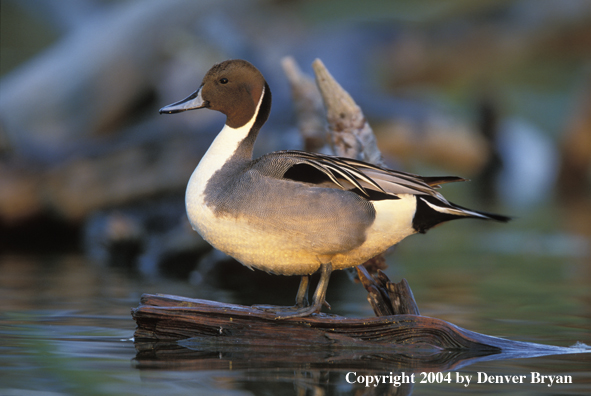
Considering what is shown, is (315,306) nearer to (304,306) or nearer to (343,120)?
(304,306)

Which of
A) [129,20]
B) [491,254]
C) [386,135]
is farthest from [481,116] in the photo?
[491,254]

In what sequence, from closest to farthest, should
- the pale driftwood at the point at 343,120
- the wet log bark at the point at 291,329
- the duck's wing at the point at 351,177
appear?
the wet log bark at the point at 291,329 → the duck's wing at the point at 351,177 → the pale driftwood at the point at 343,120

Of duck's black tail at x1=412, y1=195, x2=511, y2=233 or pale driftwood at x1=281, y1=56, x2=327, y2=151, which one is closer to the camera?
duck's black tail at x1=412, y1=195, x2=511, y2=233

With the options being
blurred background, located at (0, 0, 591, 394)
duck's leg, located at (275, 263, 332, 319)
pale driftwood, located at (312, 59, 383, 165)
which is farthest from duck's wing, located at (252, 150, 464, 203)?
pale driftwood, located at (312, 59, 383, 165)

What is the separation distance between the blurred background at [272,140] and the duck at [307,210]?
91 centimetres

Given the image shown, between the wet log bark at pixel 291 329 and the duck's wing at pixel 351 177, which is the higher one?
the duck's wing at pixel 351 177

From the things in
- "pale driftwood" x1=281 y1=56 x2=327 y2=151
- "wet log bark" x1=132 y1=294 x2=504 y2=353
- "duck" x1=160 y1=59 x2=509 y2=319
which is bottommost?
"wet log bark" x1=132 y1=294 x2=504 y2=353

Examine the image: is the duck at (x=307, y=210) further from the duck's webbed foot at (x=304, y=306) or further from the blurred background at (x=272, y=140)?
the blurred background at (x=272, y=140)

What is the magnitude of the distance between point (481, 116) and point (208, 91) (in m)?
17.7

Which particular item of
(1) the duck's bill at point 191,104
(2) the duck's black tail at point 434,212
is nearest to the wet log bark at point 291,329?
(2) the duck's black tail at point 434,212

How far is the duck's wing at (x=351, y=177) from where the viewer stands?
3.69 metres

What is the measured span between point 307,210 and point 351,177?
0.88 feet

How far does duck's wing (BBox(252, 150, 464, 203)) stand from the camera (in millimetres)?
3686

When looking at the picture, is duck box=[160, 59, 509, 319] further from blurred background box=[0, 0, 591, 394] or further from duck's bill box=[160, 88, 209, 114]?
blurred background box=[0, 0, 591, 394]
